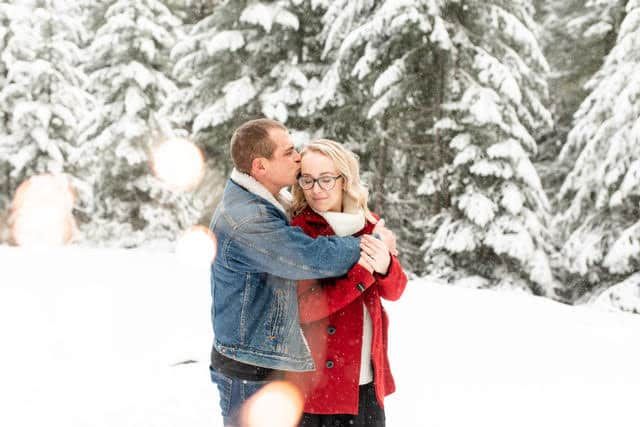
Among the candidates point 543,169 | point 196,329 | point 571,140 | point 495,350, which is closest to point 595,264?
point 571,140

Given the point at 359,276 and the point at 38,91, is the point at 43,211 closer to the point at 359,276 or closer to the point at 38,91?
the point at 38,91

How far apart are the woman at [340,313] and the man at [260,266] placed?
0.11m

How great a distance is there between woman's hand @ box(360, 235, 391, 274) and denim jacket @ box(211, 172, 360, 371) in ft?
0.17

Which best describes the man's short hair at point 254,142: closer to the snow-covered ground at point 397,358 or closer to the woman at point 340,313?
the woman at point 340,313

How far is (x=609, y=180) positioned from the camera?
1122cm

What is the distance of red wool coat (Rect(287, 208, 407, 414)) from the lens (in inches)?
108

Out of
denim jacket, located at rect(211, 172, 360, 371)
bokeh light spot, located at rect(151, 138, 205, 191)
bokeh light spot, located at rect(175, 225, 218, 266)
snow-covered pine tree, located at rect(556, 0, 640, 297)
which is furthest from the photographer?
bokeh light spot, located at rect(151, 138, 205, 191)

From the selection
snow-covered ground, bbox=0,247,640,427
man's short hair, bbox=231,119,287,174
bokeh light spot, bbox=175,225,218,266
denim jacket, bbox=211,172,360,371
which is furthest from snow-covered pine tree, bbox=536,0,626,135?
denim jacket, bbox=211,172,360,371

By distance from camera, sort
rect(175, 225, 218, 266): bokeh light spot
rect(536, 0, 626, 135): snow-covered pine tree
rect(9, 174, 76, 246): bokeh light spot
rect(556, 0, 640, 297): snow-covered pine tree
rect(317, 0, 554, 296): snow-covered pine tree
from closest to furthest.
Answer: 1. rect(556, 0, 640, 297): snow-covered pine tree
2. rect(317, 0, 554, 296): snow-covered pine tree
3. rect(175, 225, 218, 266): bokeh light spot
4. rect(536, 0, 626, 135): snow-covered pine tree
5. rect(9, 174, 76, 246): bokeh light spot

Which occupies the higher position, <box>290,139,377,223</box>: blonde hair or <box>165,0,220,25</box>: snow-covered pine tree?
<box>290,139,377,223</box>: blonde hair

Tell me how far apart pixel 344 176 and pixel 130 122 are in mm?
17314

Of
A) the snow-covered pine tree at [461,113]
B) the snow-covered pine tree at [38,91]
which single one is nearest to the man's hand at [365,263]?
the snow-covered pine tree at [461,113]

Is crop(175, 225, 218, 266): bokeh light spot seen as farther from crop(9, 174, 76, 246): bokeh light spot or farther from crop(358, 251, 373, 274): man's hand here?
crop(358, 251, 373, 274): man's hand

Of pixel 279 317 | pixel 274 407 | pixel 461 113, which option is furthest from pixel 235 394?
pixel 461 113
